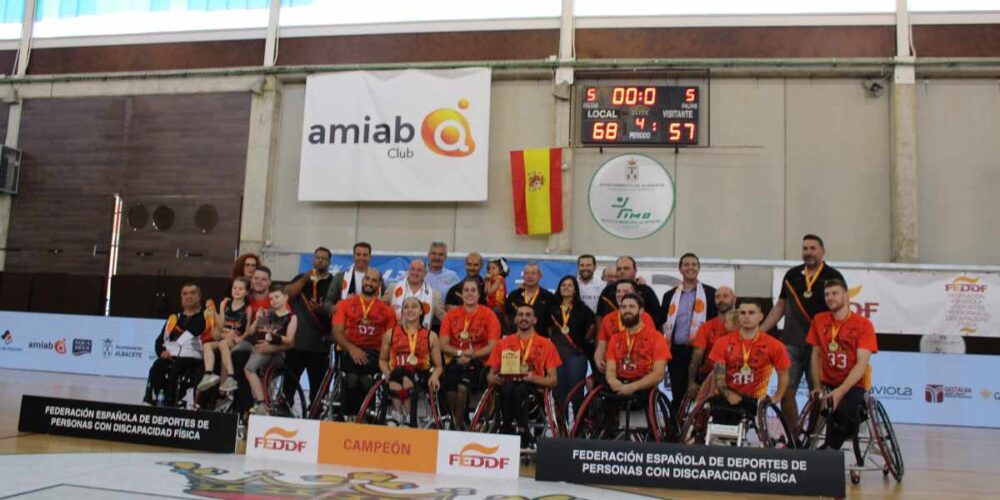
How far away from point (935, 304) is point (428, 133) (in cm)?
730

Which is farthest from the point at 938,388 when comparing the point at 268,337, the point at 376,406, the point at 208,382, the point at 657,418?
the point at 208,382

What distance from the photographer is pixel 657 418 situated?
487cm

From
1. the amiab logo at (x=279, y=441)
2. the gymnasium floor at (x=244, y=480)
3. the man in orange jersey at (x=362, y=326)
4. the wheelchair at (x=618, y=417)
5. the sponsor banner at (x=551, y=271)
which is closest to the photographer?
the gymnasium floor at (x=244, y=480)

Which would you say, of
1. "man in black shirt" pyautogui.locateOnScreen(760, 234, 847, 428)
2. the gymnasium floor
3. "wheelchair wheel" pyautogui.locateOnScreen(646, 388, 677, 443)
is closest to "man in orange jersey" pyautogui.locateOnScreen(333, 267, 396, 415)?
the gymnasium floor

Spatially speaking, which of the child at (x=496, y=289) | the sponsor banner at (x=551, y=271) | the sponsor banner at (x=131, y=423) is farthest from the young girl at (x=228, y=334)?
the sponsor banner at (x=551, y=271)

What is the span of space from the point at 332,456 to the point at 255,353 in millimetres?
1488

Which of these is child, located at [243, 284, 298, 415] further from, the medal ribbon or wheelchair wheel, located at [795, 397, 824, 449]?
the medal ribbon

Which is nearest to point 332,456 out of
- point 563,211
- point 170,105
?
point 563,211

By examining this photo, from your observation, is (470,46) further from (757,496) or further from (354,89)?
(757,496)

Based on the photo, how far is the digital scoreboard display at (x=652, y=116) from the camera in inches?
403

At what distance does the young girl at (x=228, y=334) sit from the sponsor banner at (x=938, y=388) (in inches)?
231

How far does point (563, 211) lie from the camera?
1074cm

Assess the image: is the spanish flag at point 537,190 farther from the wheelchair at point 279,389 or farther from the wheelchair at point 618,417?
the wheelchair at point 618,417

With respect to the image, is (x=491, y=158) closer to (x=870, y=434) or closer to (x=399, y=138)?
(x=399, y=138)
